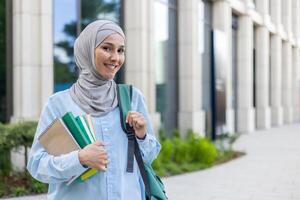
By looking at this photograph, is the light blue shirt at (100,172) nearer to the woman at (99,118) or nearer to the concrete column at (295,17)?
the woman at (99,118)

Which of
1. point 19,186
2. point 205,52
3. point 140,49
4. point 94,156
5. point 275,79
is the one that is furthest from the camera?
point 275,79

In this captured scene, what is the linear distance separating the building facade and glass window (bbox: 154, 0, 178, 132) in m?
0.03

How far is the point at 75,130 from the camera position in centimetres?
172

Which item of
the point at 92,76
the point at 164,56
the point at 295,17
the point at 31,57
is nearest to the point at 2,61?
the point at 31,57

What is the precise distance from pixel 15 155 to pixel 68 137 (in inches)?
291

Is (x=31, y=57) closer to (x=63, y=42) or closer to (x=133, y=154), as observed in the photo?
(x=63, y=42)

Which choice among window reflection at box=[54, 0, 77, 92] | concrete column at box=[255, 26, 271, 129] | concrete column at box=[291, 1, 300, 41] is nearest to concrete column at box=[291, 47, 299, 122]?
concrete column at box=[291, 1, 300, 41]

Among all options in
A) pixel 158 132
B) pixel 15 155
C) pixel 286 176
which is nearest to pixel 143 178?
pixel 15 155

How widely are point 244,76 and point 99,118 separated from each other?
69.1ft

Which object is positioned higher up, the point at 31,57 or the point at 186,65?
the point at 186,65

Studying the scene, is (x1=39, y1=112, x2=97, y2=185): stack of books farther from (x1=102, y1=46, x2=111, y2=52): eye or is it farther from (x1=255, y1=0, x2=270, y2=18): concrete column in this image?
(x1=255, y1=0, x2=270, y2=18): concrete column

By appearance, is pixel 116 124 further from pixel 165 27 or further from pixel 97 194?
pixel 165 27

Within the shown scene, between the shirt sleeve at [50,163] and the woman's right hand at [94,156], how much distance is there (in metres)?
0.03

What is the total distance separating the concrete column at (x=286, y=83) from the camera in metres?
31.4
